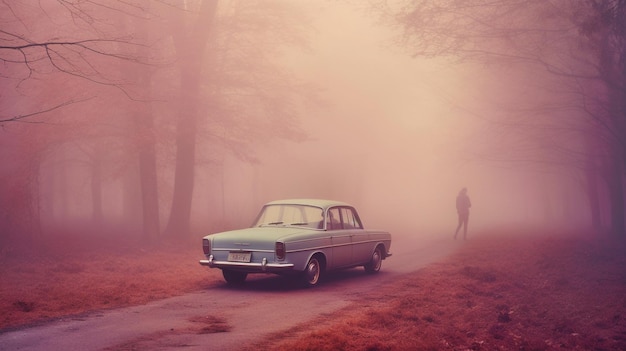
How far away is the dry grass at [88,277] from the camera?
361 inches

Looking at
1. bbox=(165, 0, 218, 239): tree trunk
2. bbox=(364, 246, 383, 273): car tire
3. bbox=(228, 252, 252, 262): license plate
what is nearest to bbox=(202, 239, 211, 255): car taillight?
bbox=(228, 252, 252, 262): license plate

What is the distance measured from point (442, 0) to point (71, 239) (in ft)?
45.3

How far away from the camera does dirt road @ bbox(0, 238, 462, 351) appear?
6.77 meters

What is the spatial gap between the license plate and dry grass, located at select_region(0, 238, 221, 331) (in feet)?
3.43

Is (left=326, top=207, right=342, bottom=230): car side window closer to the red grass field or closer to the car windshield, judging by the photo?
the car windshield

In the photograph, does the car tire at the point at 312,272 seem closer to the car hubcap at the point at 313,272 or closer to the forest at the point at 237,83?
the car hubcap at the point at 313,272

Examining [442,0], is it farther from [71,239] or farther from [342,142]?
[342,142]

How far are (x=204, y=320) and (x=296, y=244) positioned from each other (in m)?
2.79

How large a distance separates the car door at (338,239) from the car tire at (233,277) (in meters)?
1.74

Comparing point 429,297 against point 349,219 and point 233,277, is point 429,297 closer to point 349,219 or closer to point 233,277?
point 349,219

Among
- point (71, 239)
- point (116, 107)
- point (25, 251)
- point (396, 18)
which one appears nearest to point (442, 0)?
point (396, 18)

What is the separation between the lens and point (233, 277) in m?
11.7

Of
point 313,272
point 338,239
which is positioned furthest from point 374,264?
point 313,272

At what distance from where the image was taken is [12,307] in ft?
29.4
